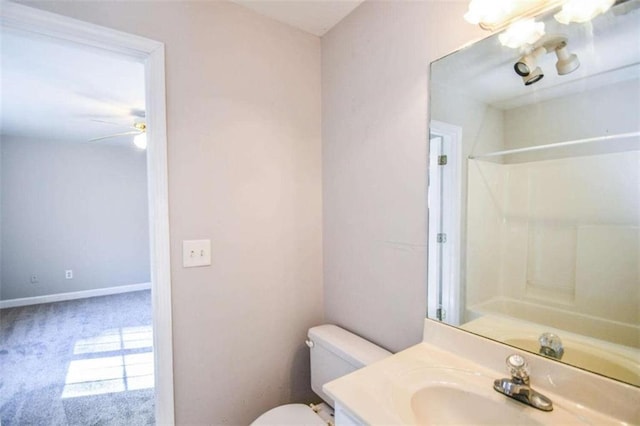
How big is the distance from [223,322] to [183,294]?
9.0 inches

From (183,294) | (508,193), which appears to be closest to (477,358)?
(508,193)

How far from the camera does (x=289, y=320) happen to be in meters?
1.55

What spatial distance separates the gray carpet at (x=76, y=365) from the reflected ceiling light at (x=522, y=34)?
8.51 feet

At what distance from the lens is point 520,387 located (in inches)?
29.0

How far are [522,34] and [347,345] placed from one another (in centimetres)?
128

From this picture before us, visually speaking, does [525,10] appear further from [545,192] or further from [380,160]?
[380,160]

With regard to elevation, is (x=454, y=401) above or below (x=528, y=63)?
below

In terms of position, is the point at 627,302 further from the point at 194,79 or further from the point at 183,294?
the point at 194,79

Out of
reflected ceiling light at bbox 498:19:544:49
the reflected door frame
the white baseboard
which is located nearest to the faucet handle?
the reflected door frame

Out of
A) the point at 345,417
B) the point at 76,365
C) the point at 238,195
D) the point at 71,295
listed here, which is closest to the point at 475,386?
the point at 345,417

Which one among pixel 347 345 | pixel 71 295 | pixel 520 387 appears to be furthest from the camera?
pixel 71 295

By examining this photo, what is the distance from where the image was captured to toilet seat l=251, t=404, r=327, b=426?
3.95 ft

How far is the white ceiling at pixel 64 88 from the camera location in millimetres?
1748

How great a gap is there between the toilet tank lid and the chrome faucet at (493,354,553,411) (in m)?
0.48
